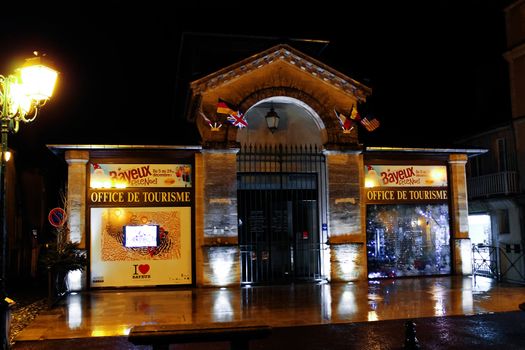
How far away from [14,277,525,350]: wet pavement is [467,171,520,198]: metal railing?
4670 mm

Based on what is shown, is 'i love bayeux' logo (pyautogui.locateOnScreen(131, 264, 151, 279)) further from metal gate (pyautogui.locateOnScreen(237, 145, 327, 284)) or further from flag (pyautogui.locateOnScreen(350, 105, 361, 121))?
flag (pyautogui.locateOnScreen(350, 105, 361, 121))

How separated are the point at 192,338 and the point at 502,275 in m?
15.0

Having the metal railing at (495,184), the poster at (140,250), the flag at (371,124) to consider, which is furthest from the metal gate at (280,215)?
the metal railing at (495,184)

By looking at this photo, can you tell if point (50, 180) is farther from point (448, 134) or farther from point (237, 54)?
point (448, 134)

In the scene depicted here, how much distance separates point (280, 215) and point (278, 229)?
0.47 meters

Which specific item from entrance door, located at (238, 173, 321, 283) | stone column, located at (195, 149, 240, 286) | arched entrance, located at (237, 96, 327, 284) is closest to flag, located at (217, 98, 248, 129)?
stone column, located at (195, 149, 240, 286)

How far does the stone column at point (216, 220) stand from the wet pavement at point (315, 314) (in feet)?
1.87

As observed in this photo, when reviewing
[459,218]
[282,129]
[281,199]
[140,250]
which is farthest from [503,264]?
[140,250]

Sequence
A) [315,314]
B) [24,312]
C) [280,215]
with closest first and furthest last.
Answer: [315,314] < [24,312] < [280,215]

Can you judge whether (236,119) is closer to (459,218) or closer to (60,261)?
(60,261)

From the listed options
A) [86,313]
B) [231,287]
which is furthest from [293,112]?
[86,313]

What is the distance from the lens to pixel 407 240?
16.5 metres

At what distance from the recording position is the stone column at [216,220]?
14500 millimetres

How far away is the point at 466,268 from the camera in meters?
16.5
